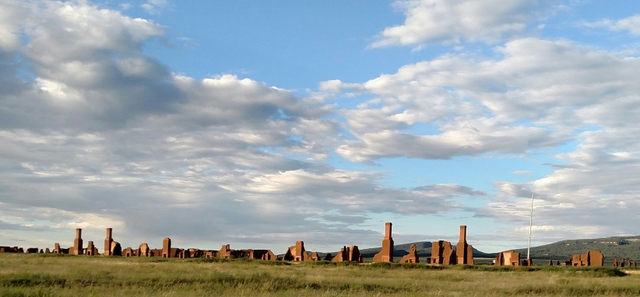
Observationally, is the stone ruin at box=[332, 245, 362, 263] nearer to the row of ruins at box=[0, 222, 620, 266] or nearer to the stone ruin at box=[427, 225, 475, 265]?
the row of ruins at box=[0, 222, 620, 266]

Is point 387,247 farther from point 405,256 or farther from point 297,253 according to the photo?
point 297,253

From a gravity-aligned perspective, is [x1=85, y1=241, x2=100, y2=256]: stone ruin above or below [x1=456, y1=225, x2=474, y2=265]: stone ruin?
below

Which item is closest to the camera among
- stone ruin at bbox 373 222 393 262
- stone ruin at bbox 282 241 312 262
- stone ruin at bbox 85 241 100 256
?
stone ruin at bbox 373 222 393 262

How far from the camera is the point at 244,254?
8412cm

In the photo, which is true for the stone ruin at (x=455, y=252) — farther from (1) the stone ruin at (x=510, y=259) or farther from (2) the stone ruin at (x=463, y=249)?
(1) the stone ruin at (x=510, y=259)

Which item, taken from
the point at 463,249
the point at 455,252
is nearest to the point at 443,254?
the point at 455,252

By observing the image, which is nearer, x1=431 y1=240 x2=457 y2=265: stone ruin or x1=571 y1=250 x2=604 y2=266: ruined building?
x1=431 y1=240 x2=457 y2=265: stone ruin

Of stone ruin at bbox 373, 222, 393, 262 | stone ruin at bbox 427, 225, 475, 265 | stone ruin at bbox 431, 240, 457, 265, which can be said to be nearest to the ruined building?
stone ruin at bbox 427, 225, 475, 265

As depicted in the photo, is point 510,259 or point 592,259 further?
point 510,259

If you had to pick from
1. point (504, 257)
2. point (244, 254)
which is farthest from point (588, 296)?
point (244, 254)

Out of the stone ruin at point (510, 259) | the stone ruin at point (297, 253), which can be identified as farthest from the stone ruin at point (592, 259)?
the stone ruin at point (297, 253)

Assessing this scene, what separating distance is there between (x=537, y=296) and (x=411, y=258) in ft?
131

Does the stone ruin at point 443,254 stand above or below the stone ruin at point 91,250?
above

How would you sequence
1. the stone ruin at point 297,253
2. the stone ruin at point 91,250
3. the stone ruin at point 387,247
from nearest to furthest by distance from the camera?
the stone ruin at point 387,247
the stone ruin at point 297,253
the stone ruin at point 91,250
